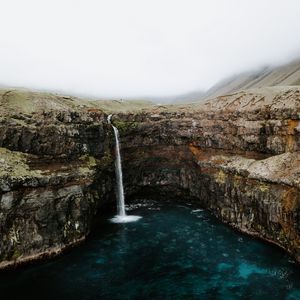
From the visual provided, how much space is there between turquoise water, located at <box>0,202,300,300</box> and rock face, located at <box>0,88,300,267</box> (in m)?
2.52

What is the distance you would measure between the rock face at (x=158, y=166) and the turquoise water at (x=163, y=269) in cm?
252

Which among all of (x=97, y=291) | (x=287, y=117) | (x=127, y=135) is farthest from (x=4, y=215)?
(x=287, y=117)

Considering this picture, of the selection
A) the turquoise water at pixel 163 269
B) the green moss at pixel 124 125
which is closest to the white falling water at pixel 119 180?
the green moss at pixel 124 125

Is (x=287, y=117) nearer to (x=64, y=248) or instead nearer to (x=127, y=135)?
(x=127, y=135)

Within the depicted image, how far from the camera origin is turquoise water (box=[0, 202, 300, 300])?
32562 mm

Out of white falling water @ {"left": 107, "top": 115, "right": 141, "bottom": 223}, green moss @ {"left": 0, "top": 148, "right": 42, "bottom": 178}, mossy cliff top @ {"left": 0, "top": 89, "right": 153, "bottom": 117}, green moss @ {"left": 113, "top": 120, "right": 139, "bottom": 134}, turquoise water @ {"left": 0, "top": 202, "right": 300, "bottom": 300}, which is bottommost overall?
turquoise water @ {"left": 0, "top": 202, "right": 300, "bottom": 300}

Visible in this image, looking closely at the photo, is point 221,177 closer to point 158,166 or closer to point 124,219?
point 158,166

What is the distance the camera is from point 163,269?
37.7 meters

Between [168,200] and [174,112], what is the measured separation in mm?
16820

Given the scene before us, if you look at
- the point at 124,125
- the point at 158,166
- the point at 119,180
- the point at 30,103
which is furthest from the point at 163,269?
the point at 30,103

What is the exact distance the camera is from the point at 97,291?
108ft

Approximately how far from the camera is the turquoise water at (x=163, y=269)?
3256 centimetres

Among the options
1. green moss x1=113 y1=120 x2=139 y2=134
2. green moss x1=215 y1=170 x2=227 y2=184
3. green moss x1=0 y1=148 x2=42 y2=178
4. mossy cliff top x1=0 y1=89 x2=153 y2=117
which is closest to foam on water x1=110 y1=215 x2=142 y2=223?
green moss x1=215 y1=170 x2=227 y2=184

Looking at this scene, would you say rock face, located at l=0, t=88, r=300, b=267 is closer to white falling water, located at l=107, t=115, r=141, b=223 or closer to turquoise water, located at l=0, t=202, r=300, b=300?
white falling water, located at l=107, t=115, r=141, b=223
